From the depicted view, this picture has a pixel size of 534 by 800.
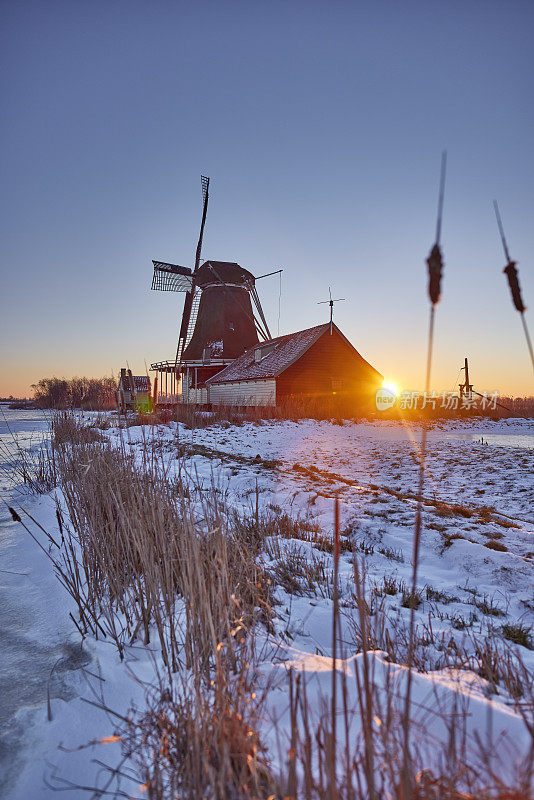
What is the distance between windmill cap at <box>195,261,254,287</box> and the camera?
106 feet

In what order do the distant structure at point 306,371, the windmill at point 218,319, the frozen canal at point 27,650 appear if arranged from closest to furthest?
the frozen canal at point 27,650 < the distant structure at point 306,371 < the windmill at point 218,319

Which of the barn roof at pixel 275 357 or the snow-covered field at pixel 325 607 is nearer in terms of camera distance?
the snow-covered field at pixel 325 607

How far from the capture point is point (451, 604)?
2.83m

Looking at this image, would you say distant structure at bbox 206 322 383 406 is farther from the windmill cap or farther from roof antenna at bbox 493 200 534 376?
roof antenna at bbox 493 200 534 376

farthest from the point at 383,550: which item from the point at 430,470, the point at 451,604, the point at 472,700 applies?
the point at 430,470

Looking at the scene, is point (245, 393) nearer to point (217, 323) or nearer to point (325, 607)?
point (217, 323)

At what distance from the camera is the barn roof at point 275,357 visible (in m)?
23.3

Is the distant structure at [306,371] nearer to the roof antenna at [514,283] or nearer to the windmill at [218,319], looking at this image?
the windmill at [218,319]

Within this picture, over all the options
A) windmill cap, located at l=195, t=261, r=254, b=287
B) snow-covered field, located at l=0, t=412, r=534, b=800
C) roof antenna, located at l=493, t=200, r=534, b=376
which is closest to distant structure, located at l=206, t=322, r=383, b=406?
windmill cap, located at l=195, t=261, r=254, b=287

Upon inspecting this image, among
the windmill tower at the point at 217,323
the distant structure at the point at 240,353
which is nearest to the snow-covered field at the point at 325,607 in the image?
the distant structure at the point at 240,353

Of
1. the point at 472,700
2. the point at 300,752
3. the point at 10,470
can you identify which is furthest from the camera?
the point at 10,470

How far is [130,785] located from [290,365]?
21.7 metres

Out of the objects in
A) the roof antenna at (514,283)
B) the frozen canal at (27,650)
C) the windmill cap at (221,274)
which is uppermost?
the windmill cap at (221,274)

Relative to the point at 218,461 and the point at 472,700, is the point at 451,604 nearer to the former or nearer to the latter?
the point at 472,700
